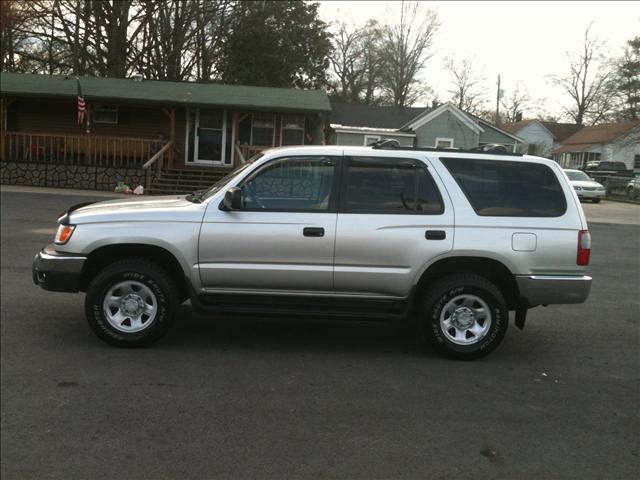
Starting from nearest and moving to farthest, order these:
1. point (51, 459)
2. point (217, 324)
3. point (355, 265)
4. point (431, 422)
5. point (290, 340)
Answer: point (51, 459), point (431, 422), point (355, 265), point (290, 340), point (217, 324)

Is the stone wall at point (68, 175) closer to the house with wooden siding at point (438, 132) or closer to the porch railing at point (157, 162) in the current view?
the porch railing at point (157, 162)

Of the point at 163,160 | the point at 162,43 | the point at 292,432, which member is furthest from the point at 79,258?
the point at 162,43

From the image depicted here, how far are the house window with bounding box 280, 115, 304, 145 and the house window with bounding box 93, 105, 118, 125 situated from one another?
6.50 metres

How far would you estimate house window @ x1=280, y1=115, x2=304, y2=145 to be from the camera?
22.8 m

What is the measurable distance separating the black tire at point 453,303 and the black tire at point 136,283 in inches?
86.7

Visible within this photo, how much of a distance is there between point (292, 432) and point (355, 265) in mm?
1755

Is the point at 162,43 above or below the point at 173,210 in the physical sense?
above

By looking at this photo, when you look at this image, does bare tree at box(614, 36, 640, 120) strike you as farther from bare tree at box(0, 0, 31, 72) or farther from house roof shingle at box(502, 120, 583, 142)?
house roof shingle at box(502, 120, 583, 142)

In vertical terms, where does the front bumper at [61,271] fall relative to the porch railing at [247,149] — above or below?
below

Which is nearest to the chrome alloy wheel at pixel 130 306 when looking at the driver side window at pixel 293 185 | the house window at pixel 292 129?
the driver side window at pixel 293 185

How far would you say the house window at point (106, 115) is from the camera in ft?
75.4

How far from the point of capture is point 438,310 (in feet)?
16.9

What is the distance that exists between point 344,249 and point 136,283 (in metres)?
1.81

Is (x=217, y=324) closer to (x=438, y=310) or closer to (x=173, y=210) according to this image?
Answer: (x=173, y=210)
